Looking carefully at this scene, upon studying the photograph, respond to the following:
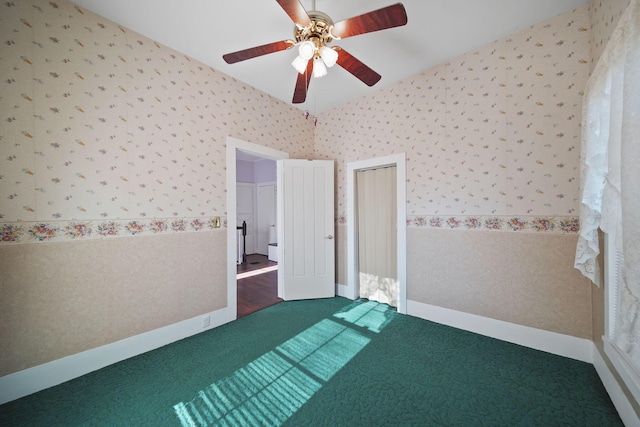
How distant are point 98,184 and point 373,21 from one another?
2.34 metres

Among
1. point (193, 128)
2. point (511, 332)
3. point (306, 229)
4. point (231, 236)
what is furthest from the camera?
point (306, 229)

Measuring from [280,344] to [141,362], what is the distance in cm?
114

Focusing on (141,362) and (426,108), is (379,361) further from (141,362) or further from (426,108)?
(426,108)

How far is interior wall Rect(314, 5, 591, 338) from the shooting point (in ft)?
6.44

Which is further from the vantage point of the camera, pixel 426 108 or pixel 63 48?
pixel 426 108

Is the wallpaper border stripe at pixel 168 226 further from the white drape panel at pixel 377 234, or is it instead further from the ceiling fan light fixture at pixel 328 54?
the ceiling fan light fixture at pixel 328 54

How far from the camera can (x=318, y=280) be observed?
3.43 metres

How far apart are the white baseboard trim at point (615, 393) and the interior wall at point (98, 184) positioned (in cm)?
310

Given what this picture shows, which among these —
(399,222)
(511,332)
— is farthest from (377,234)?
(511,332)

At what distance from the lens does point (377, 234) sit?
3.29 meters

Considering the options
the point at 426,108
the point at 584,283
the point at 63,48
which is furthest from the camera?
the point at 426,108

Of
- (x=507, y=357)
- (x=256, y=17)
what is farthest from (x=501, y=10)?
(x=507, y=357)

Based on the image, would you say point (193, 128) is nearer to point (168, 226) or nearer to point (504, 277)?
point (168, 226)

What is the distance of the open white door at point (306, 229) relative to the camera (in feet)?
10.9
